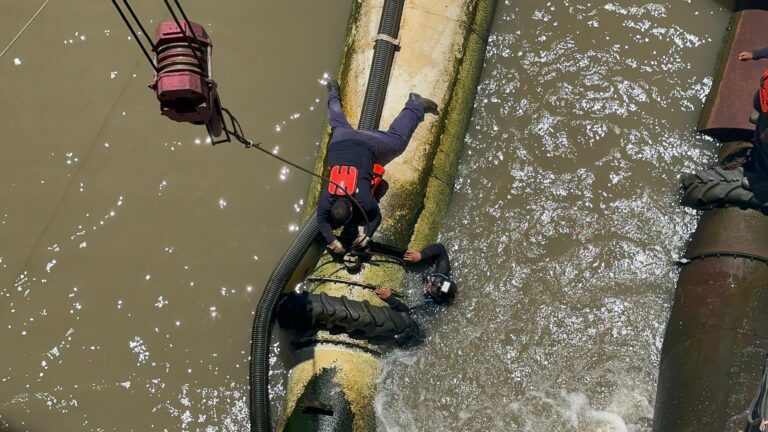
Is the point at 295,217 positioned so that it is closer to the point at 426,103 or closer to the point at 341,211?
the point at 341,211

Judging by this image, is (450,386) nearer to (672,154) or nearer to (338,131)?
(338,131)

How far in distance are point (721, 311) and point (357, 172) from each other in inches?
110

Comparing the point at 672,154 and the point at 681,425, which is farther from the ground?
the point at 672,154

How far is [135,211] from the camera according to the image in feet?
23.3

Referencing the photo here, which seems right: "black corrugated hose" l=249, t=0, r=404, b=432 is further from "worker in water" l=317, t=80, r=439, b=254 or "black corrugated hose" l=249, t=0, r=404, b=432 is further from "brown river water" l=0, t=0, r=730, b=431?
"brown river water" l=0, t=0, r=730, b=431

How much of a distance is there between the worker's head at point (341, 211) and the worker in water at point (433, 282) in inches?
27.6

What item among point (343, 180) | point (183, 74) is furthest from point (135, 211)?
point (183, 74)

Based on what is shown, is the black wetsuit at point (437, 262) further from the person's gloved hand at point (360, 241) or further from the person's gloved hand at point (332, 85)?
the person's gloved hand at point (332, 85)

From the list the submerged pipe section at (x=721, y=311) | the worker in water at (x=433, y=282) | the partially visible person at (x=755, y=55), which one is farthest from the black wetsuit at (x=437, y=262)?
the partially visible person at (x=755, y=55)

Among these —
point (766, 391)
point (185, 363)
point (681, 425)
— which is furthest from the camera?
point (185, 363)

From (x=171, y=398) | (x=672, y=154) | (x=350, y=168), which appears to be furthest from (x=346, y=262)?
(x=672, y=154)

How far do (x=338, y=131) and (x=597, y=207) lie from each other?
2282mm

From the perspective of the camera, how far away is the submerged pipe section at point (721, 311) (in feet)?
18.8

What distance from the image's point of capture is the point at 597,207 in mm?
6980
